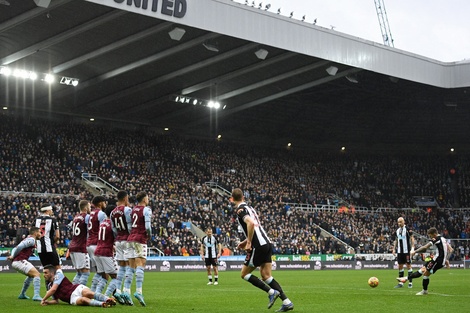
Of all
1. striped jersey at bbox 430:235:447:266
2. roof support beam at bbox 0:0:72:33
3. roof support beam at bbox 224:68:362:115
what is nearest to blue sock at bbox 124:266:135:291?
striped jersey at bbox 430:235:447:266

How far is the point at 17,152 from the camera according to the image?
4725 cm

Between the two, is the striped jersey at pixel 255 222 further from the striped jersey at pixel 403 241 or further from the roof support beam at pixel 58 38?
the roof support beam at pixel 58 38

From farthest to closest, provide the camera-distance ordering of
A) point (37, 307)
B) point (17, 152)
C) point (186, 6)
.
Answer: point (17, 152), point (186, 6), point (37, 307)

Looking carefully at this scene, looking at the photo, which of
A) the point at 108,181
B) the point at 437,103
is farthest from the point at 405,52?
the point at 108,181

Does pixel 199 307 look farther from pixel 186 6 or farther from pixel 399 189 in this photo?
pixel 399 189

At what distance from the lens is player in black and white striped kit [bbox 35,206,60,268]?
17.5 m

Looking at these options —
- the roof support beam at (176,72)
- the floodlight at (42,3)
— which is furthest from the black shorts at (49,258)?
the roof support beam at (176,72)

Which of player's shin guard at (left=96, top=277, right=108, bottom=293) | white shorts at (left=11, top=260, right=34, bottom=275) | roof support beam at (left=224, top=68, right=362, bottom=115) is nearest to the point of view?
player's shin guard at (left=96, top=277, right=108, bottom=293)

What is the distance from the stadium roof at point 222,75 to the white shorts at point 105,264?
67.0 ft

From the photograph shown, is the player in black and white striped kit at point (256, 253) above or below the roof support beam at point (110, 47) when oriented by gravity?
below

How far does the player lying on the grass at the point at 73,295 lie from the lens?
15.4 meters

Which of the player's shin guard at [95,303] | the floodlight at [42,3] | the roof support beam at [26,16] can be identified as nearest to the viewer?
the player's shin guard at [95,303]

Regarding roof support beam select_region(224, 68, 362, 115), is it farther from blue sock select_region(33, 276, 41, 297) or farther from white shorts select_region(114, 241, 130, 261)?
white shorts select_region(114, 241, 130, 261)

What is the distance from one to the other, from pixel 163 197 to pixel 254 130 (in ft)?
56.5
